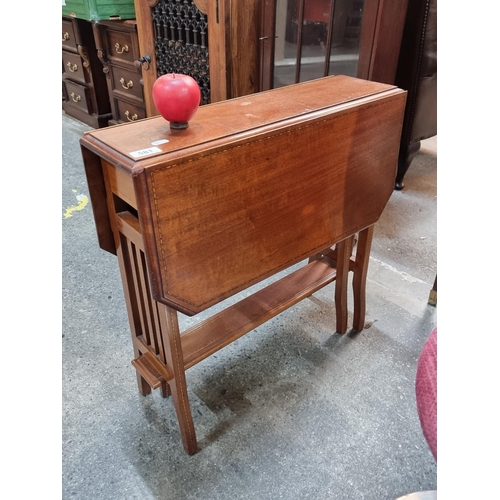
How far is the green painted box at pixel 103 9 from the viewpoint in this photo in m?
3.06

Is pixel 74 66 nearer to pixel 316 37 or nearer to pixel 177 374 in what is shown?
pixel 316 37

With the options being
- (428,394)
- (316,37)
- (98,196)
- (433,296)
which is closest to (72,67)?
(316,37)

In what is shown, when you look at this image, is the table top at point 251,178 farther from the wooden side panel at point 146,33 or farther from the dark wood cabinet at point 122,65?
the dark wood cabinet at point 122,65

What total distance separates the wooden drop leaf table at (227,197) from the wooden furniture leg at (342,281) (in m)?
0.13

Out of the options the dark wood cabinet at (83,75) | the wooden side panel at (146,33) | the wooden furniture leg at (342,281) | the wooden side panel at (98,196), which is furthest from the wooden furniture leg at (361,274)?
the dark wood cabinet at (83,75)

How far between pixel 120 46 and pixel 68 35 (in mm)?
810

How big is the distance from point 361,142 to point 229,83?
1.15 meters

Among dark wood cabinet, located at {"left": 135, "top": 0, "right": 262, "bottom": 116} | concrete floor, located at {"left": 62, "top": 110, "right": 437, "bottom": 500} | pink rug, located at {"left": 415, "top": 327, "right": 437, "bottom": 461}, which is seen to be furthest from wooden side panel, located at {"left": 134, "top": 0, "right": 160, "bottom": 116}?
pink rug, located at {"left": 415, "top": 327, "right": 437, "bottom": 461}

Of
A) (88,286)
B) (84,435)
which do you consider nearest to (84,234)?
(88,286)

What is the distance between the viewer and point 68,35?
12.4ft

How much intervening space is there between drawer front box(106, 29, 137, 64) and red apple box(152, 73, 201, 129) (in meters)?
2.44

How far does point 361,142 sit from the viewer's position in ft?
4.53

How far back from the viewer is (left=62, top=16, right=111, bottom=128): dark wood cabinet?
3.65m

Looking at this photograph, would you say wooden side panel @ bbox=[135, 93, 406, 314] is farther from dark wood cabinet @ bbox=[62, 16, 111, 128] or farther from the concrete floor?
dark wood cabinet @ bbox=[62, 16, 111, 128]
